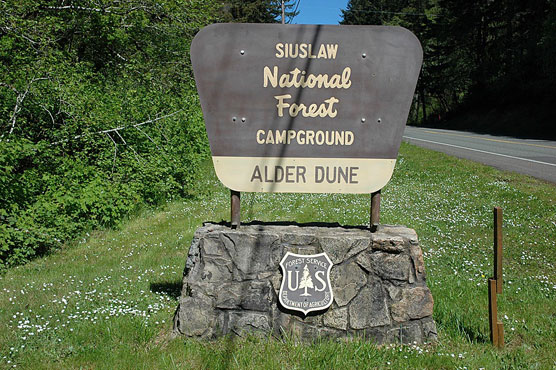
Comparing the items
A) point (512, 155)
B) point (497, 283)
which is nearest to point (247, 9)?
point (512, 155)

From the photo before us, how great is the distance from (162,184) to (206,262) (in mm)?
5418

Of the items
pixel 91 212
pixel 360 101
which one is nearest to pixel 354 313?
pixel 360 101

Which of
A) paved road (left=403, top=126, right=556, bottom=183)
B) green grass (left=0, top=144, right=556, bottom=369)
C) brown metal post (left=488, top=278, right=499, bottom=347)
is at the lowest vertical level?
green grass (left=0, top=144, right=556, bottom=369)

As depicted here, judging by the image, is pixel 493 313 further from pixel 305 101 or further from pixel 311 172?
pixel 305 101

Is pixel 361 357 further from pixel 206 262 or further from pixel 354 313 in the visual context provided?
pixel 206 262

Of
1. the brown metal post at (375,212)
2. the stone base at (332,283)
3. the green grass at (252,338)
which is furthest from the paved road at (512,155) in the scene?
the stone base at (332,283)

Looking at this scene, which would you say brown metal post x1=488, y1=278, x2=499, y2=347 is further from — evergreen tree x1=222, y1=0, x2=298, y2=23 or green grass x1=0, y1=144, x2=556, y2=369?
evergreen tree x1=222, y1=0, x2=298, y2=23

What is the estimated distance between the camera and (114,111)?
875 centimetres

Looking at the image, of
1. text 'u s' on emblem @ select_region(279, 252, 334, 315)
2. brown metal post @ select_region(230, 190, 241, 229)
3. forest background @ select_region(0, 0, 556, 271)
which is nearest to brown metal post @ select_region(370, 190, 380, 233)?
text 'u s' on emblem @ select_region(279, 252, 334, 315)

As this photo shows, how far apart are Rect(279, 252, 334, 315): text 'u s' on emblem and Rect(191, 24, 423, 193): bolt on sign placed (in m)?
0.65

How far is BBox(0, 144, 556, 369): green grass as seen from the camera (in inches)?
137

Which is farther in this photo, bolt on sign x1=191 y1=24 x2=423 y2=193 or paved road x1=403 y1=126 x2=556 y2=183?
paved road x1=403 y1=126 x2=556 y2=183

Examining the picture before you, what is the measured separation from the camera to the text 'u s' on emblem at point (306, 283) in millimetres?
3807

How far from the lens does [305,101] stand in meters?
3.98
